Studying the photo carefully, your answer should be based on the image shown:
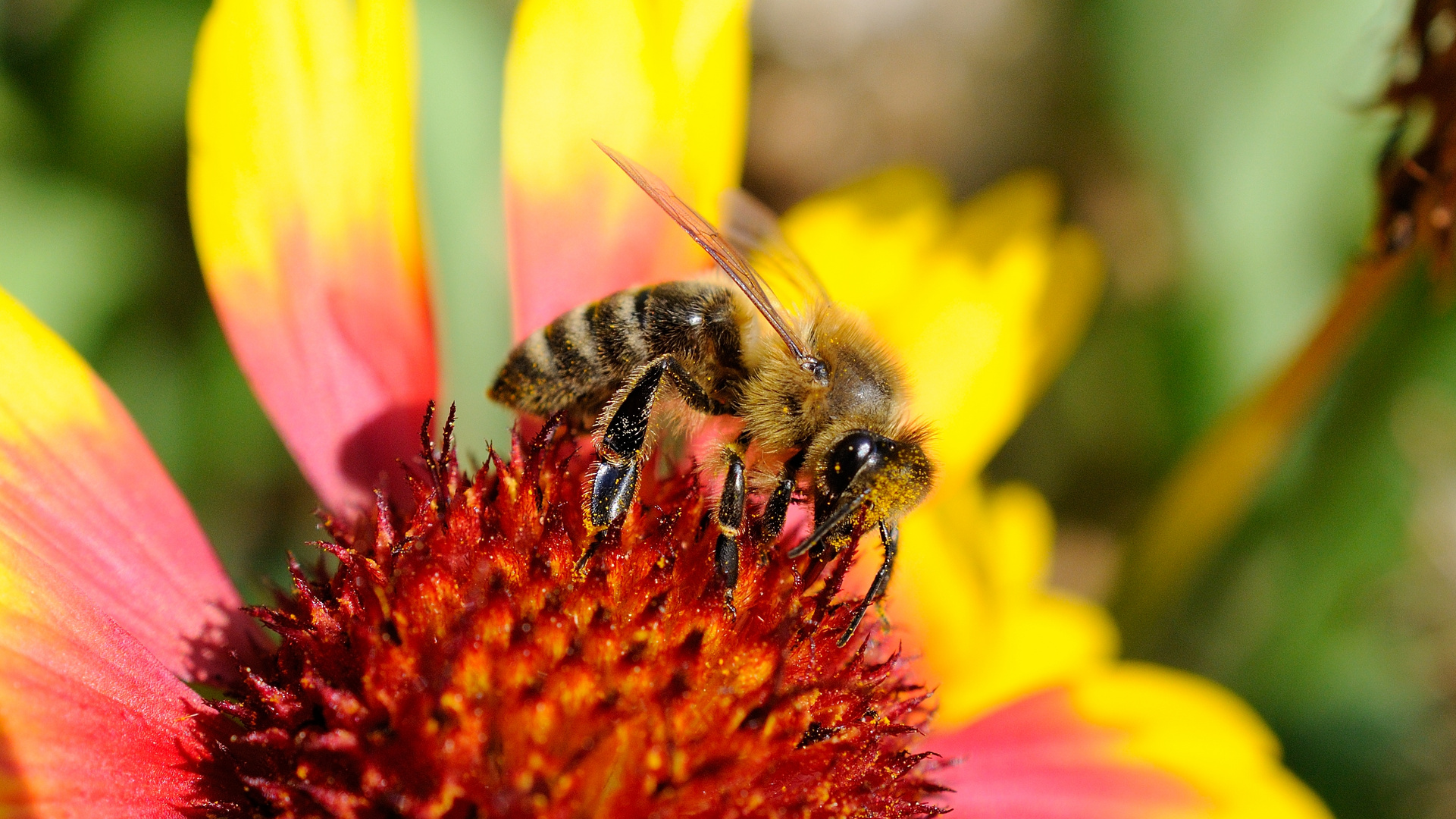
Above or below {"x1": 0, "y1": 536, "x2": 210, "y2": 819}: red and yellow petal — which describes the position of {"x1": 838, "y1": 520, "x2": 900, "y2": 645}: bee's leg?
above

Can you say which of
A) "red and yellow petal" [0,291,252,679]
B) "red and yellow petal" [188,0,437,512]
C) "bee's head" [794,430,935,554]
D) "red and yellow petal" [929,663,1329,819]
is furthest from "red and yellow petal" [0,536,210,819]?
"red and yellow petal" [929,663,1329,819]

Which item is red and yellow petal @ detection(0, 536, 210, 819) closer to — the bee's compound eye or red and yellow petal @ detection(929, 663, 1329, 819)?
the bee's compound eye

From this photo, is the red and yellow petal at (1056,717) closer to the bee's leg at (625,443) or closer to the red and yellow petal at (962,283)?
the red and yellow petal at (962,283)

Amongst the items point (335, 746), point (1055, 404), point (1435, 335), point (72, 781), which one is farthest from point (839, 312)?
point (1055, 404)

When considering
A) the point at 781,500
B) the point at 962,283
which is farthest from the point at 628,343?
the point at 962,283

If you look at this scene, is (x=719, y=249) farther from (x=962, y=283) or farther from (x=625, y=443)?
(x=962, y=283)

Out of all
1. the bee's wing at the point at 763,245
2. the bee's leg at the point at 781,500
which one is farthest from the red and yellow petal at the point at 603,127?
the bee's leg at the point at 781,500

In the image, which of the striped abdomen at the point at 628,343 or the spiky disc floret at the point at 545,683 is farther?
the striped abdomen at the point at 628,343
